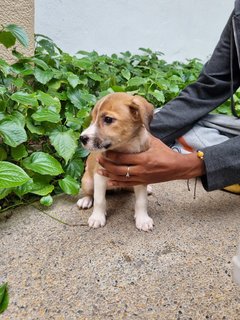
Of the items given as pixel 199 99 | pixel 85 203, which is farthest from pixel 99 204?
pixel 199 99

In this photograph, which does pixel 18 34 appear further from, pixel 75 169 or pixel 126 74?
pixel 126 74

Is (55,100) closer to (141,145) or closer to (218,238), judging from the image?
(141,145)

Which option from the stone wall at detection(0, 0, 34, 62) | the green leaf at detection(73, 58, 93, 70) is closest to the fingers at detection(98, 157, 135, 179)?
the stone wall at detection(0, 0, 34, 62)

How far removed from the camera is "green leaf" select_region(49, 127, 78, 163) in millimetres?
1847

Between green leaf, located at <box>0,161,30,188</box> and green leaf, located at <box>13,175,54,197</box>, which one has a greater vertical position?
green leaf, located at <box>0,161,30,188</box>

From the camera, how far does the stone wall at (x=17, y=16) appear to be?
2248 mm

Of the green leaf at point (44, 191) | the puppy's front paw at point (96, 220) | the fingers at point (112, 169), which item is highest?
the fingers at point (112, 169)

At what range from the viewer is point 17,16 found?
92.2 inches

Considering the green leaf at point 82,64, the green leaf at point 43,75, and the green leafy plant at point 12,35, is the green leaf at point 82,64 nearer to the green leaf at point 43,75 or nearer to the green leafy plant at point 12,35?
the green leaf at point 43,75

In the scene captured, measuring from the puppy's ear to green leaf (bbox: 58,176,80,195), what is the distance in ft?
1.99

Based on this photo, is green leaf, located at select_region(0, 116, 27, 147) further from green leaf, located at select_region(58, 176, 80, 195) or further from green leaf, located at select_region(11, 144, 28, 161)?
green leaf, located at select_region(58, 176, 80, 195)

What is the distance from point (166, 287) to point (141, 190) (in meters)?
0.56

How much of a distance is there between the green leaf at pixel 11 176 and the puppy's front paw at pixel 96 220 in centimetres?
51

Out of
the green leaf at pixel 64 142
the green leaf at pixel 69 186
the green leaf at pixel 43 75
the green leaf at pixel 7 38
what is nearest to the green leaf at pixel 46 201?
the green leaf at pixel 69 186
